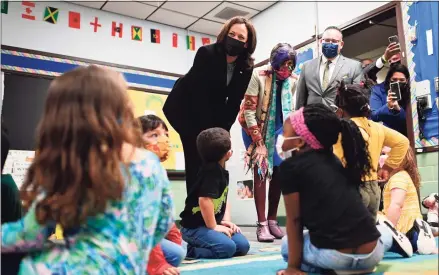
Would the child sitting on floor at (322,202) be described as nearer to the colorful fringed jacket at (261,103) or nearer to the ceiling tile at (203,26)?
the colorful fringed jacket at (261,103)

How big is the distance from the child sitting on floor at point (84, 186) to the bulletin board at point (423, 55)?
0.40 metres

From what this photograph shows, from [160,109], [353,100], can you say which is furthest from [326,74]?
[160,109]

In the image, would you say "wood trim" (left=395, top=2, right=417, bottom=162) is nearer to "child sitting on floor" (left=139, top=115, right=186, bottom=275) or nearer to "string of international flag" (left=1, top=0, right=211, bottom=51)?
"child sitting on floor" (left=139, top=115, right=186, bottom=275)

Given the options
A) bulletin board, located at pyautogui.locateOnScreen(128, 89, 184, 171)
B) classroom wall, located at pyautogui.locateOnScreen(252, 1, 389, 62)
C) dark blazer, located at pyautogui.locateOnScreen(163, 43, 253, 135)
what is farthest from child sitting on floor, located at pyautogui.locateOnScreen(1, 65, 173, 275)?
bulletin board, located at pyautogui.locateOnScreen(128, 89, 184, 171)

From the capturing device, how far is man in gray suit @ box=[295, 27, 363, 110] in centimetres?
108

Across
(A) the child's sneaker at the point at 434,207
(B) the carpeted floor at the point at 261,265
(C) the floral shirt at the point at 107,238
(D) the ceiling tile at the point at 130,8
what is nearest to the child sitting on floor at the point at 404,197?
(B) the carpeted floor at the point at 261,265

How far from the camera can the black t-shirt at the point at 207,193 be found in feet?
4.28

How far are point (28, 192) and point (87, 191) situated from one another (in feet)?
0.27

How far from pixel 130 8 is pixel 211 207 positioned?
2.14m

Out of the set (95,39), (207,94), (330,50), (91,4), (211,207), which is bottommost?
(211,207)

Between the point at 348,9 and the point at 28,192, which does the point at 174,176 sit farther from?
the point at 28,192

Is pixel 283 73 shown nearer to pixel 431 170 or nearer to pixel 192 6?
pixel 431 170

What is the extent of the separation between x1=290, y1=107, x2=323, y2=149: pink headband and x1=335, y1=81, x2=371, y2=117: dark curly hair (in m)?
0.26

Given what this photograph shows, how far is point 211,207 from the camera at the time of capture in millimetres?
1316
